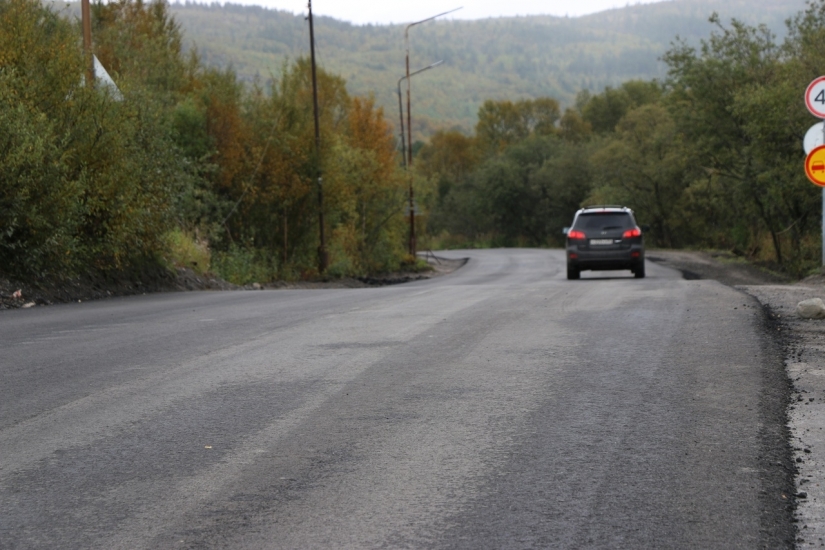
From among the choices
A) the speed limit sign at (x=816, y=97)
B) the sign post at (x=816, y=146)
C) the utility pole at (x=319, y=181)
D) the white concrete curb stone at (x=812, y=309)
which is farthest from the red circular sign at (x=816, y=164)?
the utility pole at (x=319, y=181)

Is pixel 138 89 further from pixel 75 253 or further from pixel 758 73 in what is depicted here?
pixel 758 73

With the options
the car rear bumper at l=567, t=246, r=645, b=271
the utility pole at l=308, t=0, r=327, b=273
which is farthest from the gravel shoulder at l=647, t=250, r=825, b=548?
the utility pole at l=308, t=0, r=327, b=273

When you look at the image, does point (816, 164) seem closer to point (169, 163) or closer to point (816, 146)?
point (816, 146)

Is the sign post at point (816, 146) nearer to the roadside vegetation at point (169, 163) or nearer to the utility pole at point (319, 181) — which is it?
the roadside vegetation at point (169, 163)

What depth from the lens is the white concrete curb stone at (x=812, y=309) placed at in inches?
443

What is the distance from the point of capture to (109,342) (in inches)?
410

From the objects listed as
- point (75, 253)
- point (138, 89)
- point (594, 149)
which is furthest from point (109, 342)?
point (594, 149)

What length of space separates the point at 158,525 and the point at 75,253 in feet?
52.2

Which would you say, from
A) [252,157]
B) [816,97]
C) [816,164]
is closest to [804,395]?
[816,164]

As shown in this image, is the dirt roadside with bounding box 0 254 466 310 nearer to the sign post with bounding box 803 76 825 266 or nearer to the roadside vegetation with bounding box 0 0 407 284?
the roadside vegetation with bounding box 0 0 407 284

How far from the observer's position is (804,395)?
6.97 m

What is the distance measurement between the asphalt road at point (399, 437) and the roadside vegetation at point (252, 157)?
25.0 feet

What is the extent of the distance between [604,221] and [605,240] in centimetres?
48

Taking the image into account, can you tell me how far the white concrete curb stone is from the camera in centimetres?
1126
